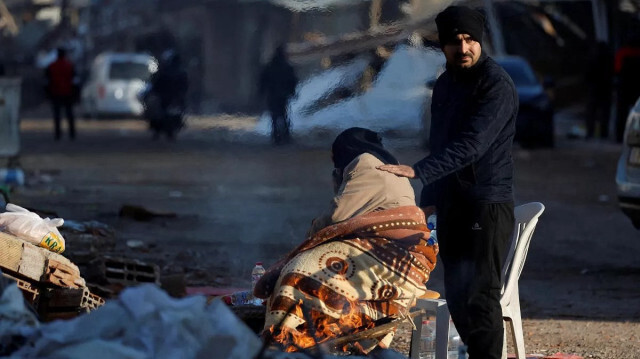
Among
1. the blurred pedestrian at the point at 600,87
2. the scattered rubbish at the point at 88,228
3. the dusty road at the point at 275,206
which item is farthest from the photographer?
the blurred pedestrian at the point at 600,87

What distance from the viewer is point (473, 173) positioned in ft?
17.6

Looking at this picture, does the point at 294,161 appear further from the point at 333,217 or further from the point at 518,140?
the point at 333,217

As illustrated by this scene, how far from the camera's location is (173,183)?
631 inches

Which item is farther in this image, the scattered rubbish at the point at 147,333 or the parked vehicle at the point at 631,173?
the parked vehicle at the point at 631,173

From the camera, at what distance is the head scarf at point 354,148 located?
604 centimetres

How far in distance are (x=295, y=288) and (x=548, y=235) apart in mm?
6312

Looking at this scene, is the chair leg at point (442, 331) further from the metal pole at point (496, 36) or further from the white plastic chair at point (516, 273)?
the metal pole at point (496, 36)

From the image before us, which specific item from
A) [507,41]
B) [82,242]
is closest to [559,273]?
[82,242]

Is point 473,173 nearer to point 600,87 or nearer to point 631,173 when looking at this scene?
point 631,173

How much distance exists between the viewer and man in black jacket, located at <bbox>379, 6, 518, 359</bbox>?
5.29 meters

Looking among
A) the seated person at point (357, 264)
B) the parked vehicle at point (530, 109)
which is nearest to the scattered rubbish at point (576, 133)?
the parked vehicle at point (530, 109)

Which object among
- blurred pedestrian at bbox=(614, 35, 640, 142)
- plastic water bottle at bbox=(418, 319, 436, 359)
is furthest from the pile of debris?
blurred pedestrian at bbox=(614, 35, 640, 142)

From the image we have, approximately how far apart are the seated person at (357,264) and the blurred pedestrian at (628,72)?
17.0 metres

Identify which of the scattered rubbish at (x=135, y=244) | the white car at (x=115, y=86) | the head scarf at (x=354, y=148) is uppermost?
the head scarf at (x=354, y=148)
